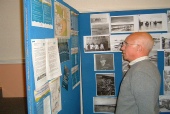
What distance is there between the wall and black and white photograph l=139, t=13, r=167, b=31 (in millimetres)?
1424

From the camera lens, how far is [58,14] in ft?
3.99

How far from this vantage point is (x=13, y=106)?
1.89m

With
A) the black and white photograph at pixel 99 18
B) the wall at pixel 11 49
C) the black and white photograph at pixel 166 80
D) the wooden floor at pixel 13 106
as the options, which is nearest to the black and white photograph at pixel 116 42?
the black and white photograph at pixel 99 18

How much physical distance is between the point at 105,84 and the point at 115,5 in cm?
93

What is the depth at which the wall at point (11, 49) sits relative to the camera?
1.99m

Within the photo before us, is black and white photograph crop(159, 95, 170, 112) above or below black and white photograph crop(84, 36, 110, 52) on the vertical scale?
below

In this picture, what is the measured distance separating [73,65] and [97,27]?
548 mm

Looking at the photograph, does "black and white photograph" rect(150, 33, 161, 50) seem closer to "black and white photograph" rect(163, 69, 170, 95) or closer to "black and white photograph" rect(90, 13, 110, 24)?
"black and white photograph" rect(163, 69, 170, 95)

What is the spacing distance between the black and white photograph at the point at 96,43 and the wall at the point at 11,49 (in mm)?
813

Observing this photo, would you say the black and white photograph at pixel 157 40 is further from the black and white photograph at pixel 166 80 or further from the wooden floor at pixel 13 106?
the wooden floor at pixel 13 106

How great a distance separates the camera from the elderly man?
110 cm

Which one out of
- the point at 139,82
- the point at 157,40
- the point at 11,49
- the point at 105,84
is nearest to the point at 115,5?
the point at 157,40

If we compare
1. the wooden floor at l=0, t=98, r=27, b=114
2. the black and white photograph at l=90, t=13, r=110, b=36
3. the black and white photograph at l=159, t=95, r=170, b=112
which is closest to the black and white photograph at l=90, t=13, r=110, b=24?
the black and white photograph at l=90, t=13, r=110, b=36

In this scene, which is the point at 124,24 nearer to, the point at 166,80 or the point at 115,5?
the point at 115,5
